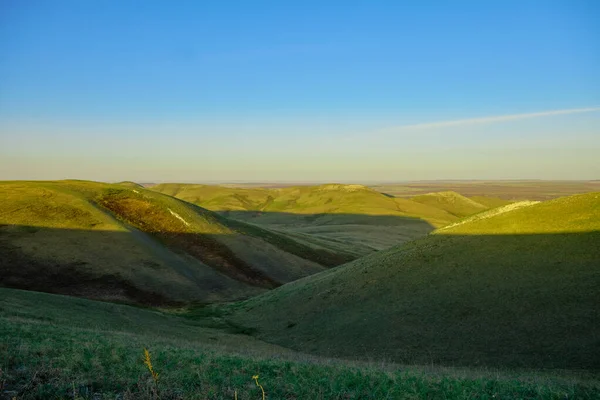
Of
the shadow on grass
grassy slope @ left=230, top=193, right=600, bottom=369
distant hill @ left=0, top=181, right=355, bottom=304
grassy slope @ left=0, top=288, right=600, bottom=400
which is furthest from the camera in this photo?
distant hill @ left=0, top=181, right=355, bottom=304

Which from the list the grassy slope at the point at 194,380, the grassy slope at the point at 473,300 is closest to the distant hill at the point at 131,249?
the grassy slope at the point at 473,300

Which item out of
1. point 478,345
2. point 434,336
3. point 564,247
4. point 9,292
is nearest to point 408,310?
point 434,336

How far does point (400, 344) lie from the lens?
2888 centimetres

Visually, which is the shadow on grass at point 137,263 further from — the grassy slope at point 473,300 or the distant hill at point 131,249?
the grassy slope at point 473,300

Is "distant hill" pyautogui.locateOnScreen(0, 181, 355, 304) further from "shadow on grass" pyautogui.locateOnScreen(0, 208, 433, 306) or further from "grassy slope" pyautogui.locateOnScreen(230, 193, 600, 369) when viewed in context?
"grassy slope" pyautogui.locateOnScreen(230, 193, 600, 369)

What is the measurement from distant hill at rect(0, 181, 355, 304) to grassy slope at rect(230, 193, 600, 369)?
20.8 meters

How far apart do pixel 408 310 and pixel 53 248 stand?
176 ft

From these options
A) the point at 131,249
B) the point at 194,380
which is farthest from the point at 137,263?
the point at 194,380

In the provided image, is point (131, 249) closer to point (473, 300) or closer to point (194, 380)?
point (473, 300)

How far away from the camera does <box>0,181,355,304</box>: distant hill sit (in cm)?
5762

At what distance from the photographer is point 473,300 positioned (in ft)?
101

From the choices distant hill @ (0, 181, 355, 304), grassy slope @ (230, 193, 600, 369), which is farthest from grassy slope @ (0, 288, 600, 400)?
distant hill @ (0, 181, 355, 304)

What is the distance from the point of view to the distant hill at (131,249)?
189 feet

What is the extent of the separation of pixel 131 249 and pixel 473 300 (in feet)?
175
